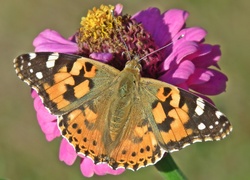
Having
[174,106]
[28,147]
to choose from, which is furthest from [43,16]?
[174,106]

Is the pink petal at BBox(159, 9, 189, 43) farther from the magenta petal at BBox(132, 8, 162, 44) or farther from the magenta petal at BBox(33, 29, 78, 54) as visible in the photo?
the magenta petal at BBox(33, 29, 78, 54)

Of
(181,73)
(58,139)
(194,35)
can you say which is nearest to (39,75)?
(181,73)

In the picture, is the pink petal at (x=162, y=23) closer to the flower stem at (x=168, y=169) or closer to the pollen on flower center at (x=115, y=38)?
the pollen on flower center at (x=115, y=38)

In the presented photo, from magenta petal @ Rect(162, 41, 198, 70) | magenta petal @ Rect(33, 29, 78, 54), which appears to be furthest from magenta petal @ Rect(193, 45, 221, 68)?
magenta petal @ Rect(33, 29, 78, 54)

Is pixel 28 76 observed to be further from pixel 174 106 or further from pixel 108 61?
pixel 174 106

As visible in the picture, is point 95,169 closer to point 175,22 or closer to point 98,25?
point 98,25

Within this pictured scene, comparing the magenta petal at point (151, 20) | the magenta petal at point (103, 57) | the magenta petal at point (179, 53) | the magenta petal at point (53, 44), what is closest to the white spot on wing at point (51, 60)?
the magenta petal at point (103, 57)
